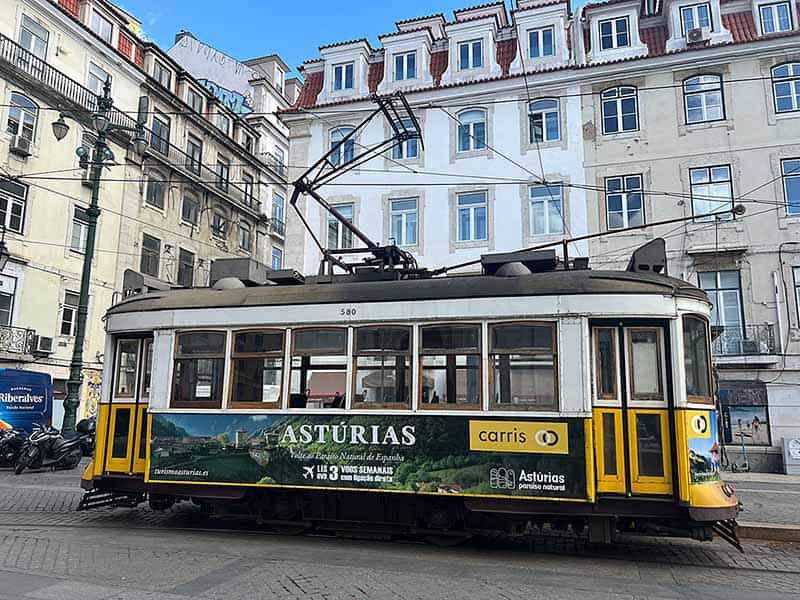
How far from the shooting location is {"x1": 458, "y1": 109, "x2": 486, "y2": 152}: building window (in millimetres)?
21766

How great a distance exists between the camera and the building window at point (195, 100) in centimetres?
3243

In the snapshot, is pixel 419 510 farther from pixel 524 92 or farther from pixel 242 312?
pixel 524 92

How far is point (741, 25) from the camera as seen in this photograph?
66.1 feet

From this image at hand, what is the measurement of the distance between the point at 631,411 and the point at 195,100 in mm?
30936

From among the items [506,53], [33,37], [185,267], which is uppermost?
[33,37]

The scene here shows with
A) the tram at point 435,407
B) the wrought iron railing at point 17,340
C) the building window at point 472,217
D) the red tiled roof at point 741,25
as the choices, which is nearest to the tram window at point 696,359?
the tram at point 435,407

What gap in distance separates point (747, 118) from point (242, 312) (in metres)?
17.3

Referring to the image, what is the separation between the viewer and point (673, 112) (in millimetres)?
20109

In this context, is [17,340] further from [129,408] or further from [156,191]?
[129,408]

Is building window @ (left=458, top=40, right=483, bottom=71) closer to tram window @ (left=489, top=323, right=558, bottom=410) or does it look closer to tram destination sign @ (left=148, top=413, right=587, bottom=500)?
tram window @ (left=489, top=323, right=558, bottom=410)

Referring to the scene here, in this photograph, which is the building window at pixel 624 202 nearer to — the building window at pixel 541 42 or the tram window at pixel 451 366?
the building window at pixel 541 42

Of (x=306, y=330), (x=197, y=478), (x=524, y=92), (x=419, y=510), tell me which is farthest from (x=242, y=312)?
(x=524, y=92)

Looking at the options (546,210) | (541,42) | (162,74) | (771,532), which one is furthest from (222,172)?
(771,532)

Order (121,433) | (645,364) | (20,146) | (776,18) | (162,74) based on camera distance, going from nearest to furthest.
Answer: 1. (645,364)
2. (121,433)
3. (776,18)
4. (20,146)
5. (162,74)
